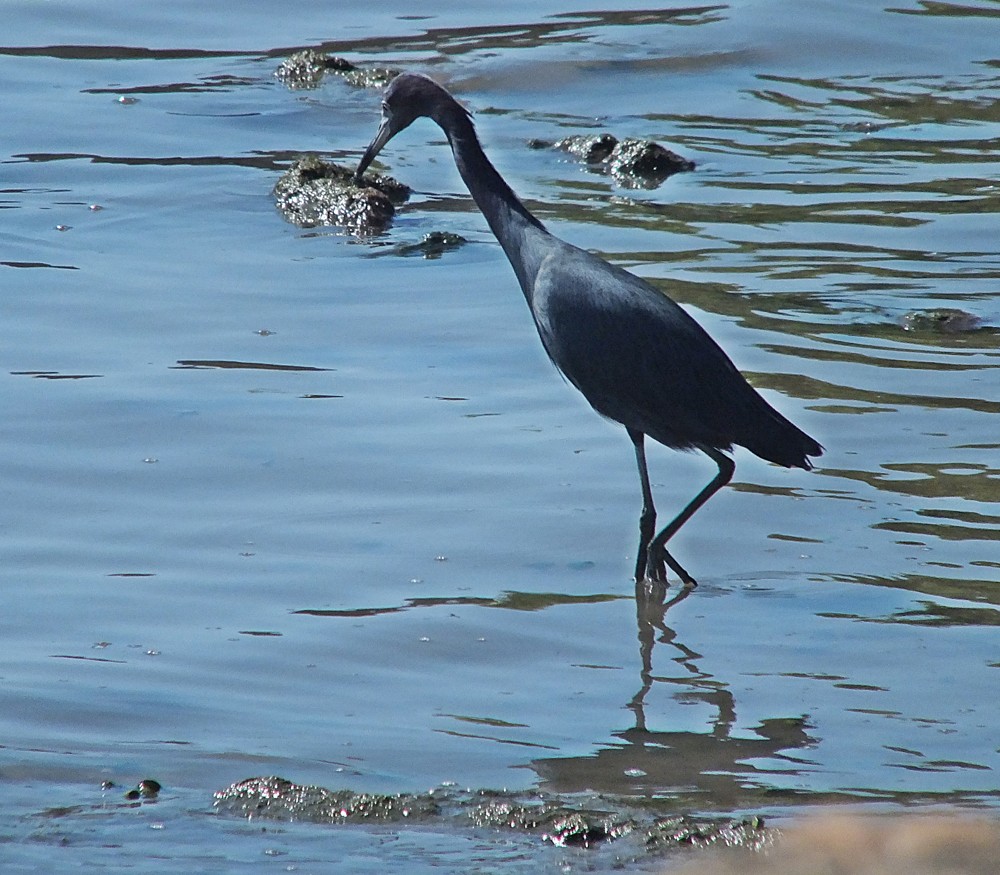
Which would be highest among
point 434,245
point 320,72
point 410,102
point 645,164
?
point 410,102

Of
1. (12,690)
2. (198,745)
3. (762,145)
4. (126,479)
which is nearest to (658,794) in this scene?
(198,745)

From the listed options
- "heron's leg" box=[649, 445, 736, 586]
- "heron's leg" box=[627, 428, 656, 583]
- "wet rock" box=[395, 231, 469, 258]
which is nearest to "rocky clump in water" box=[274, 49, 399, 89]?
"wet rock" box=[395, 231, 469, 258]

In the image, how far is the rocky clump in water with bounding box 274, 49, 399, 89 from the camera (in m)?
13.1

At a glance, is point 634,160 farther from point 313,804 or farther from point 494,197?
point 313,804

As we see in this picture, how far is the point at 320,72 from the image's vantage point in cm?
1310

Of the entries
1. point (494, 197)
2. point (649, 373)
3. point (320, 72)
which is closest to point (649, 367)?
point (649, 373)

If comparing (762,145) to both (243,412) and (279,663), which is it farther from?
(279,663)

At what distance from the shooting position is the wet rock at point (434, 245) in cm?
890

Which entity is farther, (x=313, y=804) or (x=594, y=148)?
(x=594, y=148)

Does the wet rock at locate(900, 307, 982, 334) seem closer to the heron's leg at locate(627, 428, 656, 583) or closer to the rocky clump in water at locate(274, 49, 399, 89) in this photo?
the heron's leg at locate(627, 428, 656, 583)

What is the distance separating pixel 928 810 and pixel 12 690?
236cm

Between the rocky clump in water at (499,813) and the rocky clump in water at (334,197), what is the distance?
5.64 metres

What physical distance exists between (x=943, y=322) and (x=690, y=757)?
376 centimetres

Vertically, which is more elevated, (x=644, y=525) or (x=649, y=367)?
(x=649, y=367)
